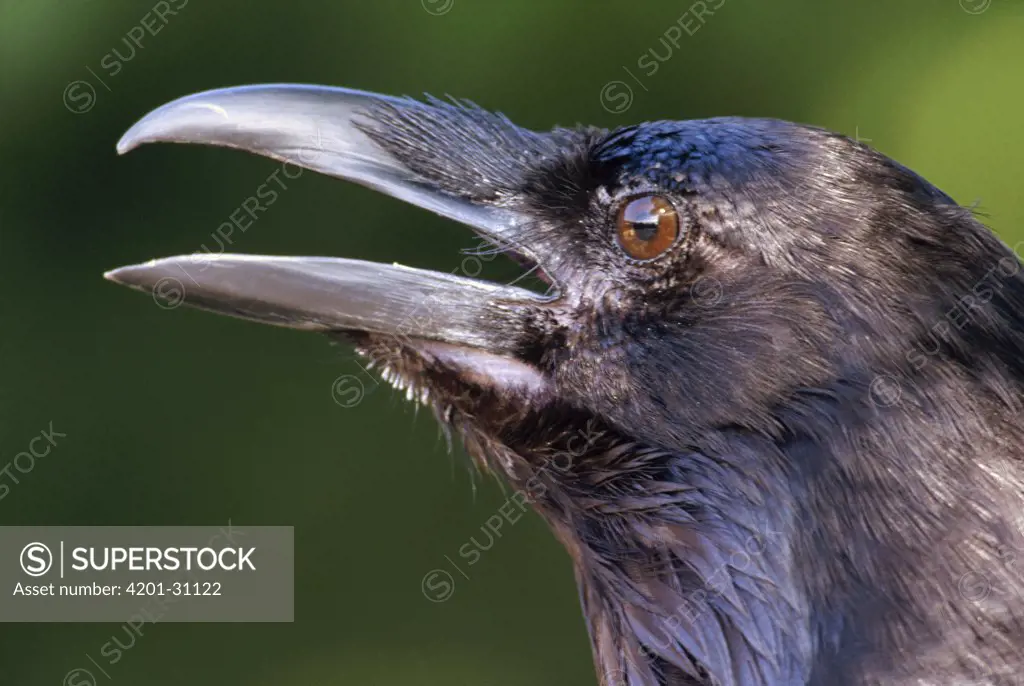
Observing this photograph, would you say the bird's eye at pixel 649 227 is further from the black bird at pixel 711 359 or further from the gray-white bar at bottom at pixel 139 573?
the gray-white bar at bottom at pixel 139 573

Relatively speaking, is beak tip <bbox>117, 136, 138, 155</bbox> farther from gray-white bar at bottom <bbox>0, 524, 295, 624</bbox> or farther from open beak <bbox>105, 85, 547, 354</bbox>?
gray-white bar at bottom <bbox>0, 524, 295, 624</bbox>

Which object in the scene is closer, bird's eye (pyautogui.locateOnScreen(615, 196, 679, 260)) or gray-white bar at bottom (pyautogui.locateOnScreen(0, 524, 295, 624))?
bird's eye (pyautogui.locateOnScreen(615, 196, 679, 260))

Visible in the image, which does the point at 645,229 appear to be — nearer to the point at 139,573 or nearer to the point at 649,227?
the point at 649,227

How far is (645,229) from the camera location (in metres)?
1.87

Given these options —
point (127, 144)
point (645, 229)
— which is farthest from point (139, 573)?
point (645, 229)

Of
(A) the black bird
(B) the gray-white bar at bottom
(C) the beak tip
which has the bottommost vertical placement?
(A) the black bird

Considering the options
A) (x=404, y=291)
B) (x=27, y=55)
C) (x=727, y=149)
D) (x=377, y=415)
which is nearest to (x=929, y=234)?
(x=727, y=149)

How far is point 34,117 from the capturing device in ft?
13.6

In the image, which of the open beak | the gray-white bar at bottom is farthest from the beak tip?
the gray-white bar at bottom

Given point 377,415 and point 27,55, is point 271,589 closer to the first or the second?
point 377,415

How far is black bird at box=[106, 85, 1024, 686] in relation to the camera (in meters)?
1.70

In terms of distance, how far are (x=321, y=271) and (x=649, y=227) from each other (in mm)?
504

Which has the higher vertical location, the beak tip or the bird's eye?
the beak tip

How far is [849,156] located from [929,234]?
0.16 meters
